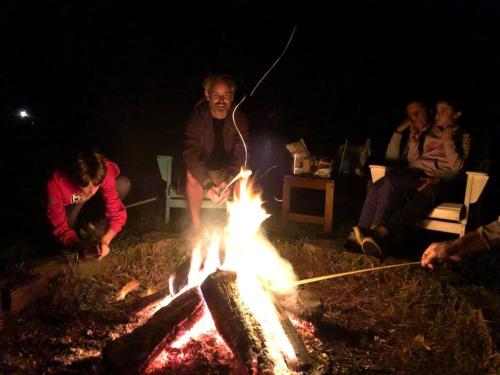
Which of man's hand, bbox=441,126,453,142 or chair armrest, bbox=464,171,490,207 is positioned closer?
chair armrest, bbox=464,171,490,207

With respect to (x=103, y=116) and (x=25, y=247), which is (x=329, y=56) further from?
(x=25, y=247)

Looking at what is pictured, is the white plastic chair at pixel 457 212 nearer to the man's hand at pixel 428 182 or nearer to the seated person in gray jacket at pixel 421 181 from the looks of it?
the seated person in gray jacket at pixel 421 181

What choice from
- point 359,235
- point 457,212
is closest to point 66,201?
point 359,235

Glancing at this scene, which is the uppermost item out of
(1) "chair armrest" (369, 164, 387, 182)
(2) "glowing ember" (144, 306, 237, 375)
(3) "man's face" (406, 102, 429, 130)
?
(3) "man's face" (406, 102, 429, 130)

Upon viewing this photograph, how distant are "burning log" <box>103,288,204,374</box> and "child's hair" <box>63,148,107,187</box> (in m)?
1.52

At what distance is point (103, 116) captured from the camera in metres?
9.52

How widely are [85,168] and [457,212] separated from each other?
12.2 ft

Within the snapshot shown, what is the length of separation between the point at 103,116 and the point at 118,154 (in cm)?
117

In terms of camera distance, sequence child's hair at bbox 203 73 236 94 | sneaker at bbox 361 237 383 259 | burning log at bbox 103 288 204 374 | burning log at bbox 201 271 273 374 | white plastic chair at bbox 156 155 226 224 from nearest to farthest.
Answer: burning log at bbox 201 271 273 374
burning log at bbox 103 288 204 374
sneaker at bbox 361 237 383 259
child's hair at bbox 203 73 236 94
white plastic chair at bbox 156 155 226 224

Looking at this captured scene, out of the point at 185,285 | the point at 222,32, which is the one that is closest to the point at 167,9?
the point at 222,32

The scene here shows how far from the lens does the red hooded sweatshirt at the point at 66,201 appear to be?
3.77m

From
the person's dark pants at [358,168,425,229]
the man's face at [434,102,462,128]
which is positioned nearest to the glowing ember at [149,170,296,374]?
the person's dark pants at [358,168,425,229]

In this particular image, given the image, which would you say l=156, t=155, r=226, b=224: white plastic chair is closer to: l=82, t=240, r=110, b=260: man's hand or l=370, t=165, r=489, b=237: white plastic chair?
l=82, t=240, r=110, b=260: man's hand

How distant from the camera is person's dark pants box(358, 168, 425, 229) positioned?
4590mm
